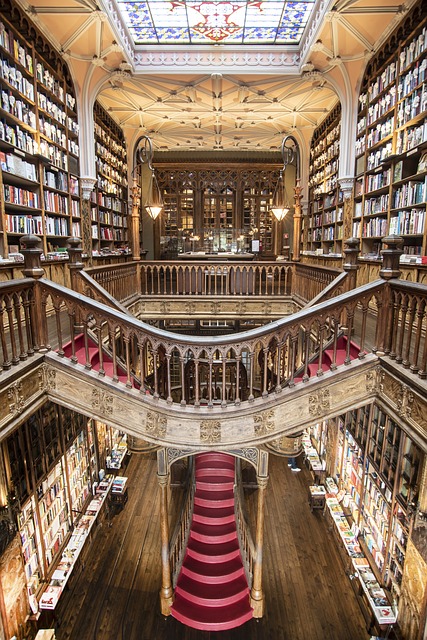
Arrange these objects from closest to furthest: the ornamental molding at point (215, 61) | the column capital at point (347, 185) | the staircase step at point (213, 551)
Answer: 1. the staircase step at point (213, 551)
2. the column capital at point (347, 185)
3. the ornamental molding at point (215, 61)

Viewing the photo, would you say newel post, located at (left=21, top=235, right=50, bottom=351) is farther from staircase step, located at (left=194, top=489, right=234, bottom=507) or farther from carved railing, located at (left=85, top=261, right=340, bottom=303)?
carved railing, located at (left=85, top=261, right=340, bottom=303)

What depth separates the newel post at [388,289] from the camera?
3086 mm

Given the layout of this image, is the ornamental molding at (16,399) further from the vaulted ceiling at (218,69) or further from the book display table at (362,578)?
the vaulted ceiling at (218,69)

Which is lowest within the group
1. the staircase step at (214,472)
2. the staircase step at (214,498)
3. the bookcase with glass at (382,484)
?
the staircase step at (214,498)

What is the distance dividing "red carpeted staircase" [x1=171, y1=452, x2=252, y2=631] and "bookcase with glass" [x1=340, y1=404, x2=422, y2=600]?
5.57 ft

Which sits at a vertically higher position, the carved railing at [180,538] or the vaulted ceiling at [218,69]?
the vaulted ceiling at [218,69]

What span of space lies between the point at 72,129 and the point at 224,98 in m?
3.78

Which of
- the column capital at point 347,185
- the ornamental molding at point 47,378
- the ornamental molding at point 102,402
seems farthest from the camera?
the column capital at point 347,185

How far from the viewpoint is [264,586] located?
4.88 metres

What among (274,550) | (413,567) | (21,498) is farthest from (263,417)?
(274,550)

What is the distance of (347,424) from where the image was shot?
6.01 meters

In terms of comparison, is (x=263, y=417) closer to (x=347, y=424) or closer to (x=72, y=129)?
(x=347, y=424)

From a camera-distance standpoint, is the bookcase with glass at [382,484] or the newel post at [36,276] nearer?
the newel post at [36,276]

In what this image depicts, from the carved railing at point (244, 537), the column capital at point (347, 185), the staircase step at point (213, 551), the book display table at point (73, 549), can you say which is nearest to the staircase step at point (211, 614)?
the carved railing at point (244, 537)
